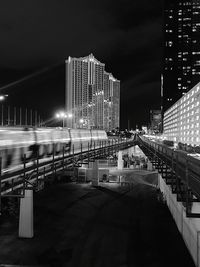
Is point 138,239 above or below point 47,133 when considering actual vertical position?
below

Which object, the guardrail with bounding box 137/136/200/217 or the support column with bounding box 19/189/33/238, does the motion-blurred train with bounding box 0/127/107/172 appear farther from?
the guardrail with bounding box 137/136/200/217

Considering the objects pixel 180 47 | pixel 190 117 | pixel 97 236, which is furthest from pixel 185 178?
pixel 180 47

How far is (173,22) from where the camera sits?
624 feet

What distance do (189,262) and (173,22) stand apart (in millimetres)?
194477

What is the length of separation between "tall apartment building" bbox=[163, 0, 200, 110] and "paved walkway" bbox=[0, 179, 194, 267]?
158 meters

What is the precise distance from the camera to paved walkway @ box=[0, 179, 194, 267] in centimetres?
1867

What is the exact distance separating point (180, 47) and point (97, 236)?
18376cm

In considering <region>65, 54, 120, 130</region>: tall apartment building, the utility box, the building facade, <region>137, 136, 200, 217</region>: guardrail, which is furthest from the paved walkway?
<region>65, 54, 120, 130</region>: tall apartment building

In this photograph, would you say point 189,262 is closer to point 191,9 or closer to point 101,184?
point 101,184

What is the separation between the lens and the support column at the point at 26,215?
2102 cm

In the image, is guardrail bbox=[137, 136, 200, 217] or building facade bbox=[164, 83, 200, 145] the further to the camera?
building facade bbox=[164, 83, 200, 145]

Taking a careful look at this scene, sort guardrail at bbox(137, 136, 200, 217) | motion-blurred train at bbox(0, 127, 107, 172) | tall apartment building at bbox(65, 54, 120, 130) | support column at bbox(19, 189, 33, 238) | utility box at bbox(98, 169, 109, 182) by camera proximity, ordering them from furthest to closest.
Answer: tall apartment building at bbox(65, 54, 120, 130)
utility box at bbox(98, 169, 109, 182)
motion-blurred train at bbox(0, 127, 107, 172)
support column at bbox(19, 189, 33, 238)
guardrail at bbox(137, 136, 200, 217)

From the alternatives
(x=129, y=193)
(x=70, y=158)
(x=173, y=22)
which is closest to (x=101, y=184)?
(x=129, y=193)

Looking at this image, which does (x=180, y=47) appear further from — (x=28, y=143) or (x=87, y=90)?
(x=28, y=143)
